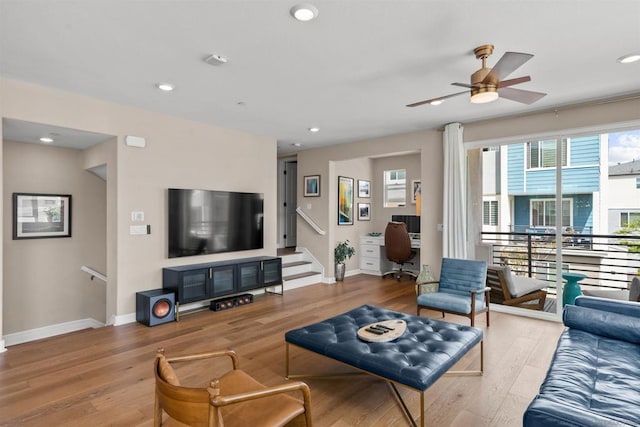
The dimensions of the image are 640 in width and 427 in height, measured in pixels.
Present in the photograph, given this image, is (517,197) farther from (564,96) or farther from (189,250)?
(189,250)

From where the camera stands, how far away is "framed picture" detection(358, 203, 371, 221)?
24.8 ft

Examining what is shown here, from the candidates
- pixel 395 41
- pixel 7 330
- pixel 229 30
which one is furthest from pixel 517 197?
pixel 7 330

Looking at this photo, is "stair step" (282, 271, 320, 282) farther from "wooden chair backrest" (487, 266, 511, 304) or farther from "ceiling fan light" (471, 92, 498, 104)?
"ceiling fan light" (471, 92, 498, 104)

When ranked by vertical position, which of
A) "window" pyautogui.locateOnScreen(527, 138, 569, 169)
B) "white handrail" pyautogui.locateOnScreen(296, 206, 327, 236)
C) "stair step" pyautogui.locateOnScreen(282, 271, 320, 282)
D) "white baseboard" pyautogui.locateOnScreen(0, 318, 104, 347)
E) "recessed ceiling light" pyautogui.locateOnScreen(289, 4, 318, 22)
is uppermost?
"recessed ceiling light" pyautogui.locateOnScreen(289, 4, 318, 22)

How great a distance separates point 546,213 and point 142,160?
5.26m

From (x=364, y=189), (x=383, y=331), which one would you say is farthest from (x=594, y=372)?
(x=364, y=189)

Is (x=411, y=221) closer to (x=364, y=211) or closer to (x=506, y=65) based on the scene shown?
(x=364, y=211)

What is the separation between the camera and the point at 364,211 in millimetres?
7672

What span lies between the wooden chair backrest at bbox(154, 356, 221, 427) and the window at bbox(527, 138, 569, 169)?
15.7 feet

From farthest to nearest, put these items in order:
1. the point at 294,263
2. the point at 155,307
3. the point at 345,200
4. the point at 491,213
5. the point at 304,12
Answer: the point at 345,200 < the point at 294,263 < the point at 491,213 < the point at 155,307 < the point at 304,12

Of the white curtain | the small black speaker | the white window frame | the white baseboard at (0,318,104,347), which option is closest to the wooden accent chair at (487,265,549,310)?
the white curtain

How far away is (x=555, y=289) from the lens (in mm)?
4320

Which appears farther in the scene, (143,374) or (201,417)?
(143,374)

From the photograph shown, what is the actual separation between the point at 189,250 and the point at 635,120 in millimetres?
5611
